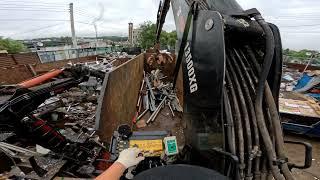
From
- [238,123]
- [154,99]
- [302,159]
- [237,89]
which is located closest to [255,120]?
[238,123]

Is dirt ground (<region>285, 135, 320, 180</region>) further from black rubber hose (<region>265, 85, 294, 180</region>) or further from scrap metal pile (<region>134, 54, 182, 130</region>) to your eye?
black rubber hose (<region>265, 85, 294, 180</region>)

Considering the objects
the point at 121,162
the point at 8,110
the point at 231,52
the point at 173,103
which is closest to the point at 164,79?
the point at 173,103

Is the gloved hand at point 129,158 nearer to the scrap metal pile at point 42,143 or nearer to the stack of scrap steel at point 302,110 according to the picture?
the scrap metal pile at point 42,143

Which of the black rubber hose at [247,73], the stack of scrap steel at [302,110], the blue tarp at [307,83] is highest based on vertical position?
the black rubber hose at [247,73]

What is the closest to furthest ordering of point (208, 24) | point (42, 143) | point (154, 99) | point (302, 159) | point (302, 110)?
1. point (208, 24)
2. point (42, 143)
3. point (302, 159)
4. point (302, 110)
5. point (154, 99)

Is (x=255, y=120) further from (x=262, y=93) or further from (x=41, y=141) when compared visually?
(x=41, y=141)

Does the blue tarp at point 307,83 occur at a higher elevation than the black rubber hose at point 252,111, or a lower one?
lower

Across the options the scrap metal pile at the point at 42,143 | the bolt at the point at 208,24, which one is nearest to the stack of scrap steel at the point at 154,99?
the scrap metal pile at the point at 42,143

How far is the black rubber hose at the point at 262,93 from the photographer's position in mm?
2238

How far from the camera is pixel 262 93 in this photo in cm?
231

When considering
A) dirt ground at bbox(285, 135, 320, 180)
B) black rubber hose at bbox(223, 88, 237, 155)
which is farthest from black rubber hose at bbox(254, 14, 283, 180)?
dirt ground at bbox(285, 135, 320, 180)

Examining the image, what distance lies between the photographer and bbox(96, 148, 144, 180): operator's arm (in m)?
1.95

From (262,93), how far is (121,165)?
1.22m

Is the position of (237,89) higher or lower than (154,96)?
higher
